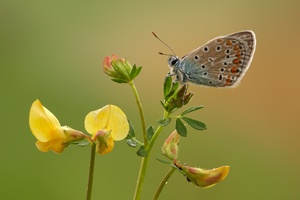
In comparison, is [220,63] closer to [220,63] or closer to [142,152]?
[220,63]

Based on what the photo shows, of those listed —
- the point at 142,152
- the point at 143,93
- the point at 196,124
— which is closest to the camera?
the point at 142,152

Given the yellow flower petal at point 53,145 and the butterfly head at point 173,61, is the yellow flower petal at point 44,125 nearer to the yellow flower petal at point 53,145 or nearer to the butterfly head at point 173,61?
the yellow flower petal at point 53,145

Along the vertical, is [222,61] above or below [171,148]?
above

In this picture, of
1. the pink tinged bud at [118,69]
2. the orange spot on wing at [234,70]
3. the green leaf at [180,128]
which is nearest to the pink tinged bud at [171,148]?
the green leaf at [180,128]

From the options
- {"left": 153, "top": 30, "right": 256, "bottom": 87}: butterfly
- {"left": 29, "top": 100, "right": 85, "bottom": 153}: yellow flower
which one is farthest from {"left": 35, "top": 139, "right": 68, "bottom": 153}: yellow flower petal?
{"left": 153, "top": 30, "right": 256, "bottom": 87}: butterfly

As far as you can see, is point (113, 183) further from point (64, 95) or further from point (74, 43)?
point (74, 43)

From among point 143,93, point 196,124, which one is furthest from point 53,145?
point 143,93
